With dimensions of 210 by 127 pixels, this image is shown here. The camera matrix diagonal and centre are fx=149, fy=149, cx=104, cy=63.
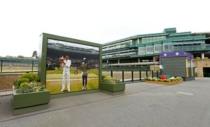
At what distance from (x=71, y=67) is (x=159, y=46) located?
62.1 meters

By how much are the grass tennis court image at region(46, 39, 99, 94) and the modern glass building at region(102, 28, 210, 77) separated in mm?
36160

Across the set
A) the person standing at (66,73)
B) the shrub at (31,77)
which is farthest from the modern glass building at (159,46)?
the shrub at (31,77)

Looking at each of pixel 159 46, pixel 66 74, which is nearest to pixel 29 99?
pixel 66 74

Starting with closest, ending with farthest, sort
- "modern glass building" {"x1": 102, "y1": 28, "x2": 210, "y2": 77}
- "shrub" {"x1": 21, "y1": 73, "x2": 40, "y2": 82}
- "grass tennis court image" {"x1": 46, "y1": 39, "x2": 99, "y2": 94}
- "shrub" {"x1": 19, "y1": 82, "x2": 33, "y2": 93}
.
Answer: "shrub" {"x1": 19, "y1": 82, "x2": 33, "y2": 93}, "shrub" {"x1": 21, "y1": 73, "x2": 40, "y2": 82}, "grass tennis court image" {"x1": 46, "y1": 39, "x2": 99, "y2": 94}, "modern glass building" {"x1": 102, "y1": 28, "x2": 210, "y2": 77}

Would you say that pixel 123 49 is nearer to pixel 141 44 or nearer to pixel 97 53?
pixel 141 44

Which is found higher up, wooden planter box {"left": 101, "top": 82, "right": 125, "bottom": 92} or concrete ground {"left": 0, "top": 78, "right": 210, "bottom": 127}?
wooden planter box {"left": 101, "top": 82, "right": 125, "bottom": 92}

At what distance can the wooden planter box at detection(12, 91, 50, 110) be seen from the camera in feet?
15.4

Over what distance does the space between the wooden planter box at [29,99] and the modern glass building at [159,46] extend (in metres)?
39.4

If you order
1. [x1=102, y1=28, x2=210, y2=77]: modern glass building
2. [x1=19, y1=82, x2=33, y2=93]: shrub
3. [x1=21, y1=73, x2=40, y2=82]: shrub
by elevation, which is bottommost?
[x1=19, y1=82, x2=33, y2=93]: shrub

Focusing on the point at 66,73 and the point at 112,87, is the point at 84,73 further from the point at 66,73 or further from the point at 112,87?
the point at 112,87

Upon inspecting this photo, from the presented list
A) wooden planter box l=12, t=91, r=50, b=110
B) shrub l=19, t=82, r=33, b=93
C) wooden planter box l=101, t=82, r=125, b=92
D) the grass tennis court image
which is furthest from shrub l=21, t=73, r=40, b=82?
wooden planter box l=101, t=82, r=125, b=92

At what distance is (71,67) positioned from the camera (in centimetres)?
738

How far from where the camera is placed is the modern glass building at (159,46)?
184ft

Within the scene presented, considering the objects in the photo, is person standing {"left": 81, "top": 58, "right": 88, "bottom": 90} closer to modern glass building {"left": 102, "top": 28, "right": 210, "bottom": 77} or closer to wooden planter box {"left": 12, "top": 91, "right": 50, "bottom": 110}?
wooden planter box {"left": 12, "top": 91, "right": 50, "bottom": 110}
